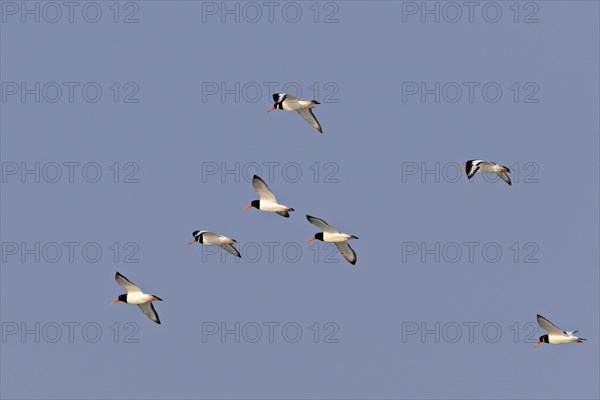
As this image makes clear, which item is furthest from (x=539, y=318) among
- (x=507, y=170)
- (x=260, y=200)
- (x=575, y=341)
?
(x=260, y=200)

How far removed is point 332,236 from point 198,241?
4668mm

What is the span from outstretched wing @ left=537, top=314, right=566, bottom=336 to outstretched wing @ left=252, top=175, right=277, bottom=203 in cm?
1004

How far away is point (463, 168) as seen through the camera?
49.3m

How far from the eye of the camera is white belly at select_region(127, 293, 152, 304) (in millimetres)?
50312

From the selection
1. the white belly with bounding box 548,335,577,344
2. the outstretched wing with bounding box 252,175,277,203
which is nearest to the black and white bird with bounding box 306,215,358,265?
the outstretched wing with bounding box 252,175,277,203

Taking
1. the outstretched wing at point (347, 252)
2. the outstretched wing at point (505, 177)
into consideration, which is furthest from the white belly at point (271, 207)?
the outstretched wing at point (505, 177)

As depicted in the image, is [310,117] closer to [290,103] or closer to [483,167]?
[290,103]

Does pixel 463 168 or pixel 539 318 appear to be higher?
pixel 463 168

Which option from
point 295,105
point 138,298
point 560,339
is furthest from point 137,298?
point 560,339

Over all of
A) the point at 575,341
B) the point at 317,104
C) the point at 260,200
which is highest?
the point at 317,104

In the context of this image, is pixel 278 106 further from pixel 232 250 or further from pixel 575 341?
pixel 575 341

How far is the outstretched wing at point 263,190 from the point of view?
156 feet

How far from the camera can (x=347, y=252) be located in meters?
50.9

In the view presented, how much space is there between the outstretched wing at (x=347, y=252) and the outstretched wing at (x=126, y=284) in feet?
23.9
